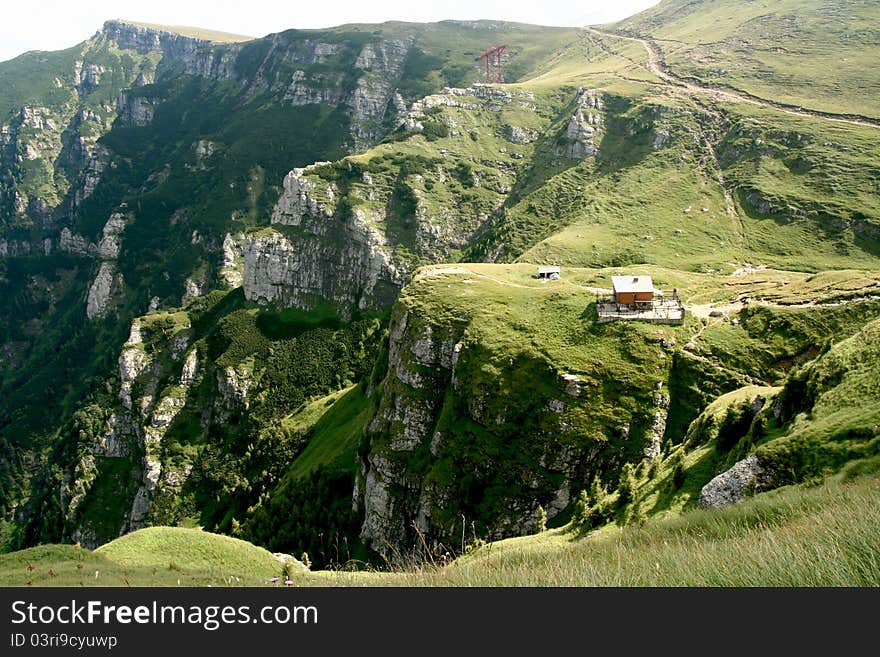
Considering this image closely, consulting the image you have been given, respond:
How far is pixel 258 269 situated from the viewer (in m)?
170

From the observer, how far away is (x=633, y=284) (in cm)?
6281

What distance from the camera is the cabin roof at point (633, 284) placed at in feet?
203

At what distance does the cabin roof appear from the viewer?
61969 mm

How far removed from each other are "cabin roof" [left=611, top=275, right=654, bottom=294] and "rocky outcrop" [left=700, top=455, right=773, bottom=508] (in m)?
44.1

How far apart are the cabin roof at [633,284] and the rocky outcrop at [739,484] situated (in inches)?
1736

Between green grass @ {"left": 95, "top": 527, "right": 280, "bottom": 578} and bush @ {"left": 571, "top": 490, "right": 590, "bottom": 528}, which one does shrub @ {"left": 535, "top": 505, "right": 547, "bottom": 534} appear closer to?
bush @ {"left": 571, "top": 490, "right": 590, "bottom": 528}

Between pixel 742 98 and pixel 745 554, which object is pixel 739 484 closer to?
pixel 745 554

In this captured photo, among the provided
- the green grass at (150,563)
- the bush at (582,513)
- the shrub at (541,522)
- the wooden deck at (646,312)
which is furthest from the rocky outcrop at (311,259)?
the green grass at (150,563)

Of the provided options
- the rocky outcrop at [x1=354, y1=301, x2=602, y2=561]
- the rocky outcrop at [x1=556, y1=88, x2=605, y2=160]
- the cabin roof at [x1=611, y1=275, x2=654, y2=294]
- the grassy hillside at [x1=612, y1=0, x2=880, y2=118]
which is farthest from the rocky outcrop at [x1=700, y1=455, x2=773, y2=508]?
the grassy hillside at [x1=612, y1=0, x2=880, y2=118]

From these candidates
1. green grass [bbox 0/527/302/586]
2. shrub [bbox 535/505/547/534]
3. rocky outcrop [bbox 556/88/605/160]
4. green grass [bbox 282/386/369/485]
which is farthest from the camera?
rocky outcrop [bbox 556/88/605/160]

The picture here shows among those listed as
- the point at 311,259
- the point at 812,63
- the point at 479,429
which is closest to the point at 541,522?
the point at 479,429

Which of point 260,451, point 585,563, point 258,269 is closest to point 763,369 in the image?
point 585,563

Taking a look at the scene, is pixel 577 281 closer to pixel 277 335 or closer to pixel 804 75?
pixel 277 335
